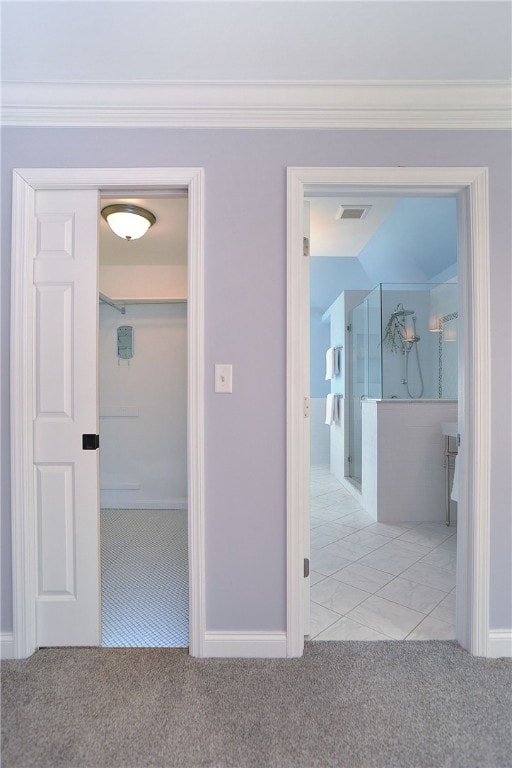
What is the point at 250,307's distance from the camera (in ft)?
5.21

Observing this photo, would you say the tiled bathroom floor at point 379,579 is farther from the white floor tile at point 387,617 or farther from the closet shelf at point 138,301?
the closet shelf at point 138,301

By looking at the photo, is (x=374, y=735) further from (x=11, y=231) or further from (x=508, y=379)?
(x=11, y=231)

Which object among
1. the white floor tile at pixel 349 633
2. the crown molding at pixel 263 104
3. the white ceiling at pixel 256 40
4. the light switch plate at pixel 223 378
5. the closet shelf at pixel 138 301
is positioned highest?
the white ceiling at pixel 256 40

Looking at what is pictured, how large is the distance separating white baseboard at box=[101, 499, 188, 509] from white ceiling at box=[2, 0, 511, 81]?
338 cm

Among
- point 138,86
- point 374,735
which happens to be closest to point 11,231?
point 138,86

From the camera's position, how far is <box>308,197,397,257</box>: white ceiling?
3.07 metres

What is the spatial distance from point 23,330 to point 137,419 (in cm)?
222

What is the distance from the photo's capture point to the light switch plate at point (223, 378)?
5.19 ft

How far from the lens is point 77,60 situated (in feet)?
4.71

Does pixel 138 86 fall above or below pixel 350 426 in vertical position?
above

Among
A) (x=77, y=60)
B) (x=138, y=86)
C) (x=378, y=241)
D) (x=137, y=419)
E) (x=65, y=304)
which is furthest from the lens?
(x=378, y=241)

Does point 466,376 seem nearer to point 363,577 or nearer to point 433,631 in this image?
point 433,631

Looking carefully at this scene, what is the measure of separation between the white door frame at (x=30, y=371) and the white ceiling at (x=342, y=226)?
62.8 inches

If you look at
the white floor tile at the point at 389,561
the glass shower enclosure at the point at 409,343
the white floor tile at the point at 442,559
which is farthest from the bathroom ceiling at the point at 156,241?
the white floor tile at the point at 442,559
